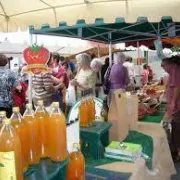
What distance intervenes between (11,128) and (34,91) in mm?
3048

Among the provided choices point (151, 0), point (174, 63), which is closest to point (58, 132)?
point (151, 0)

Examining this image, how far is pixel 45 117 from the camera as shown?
116 cm

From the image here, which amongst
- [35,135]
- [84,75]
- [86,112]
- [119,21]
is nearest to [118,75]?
[84,75]

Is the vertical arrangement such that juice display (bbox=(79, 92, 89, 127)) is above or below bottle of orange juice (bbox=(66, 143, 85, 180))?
above

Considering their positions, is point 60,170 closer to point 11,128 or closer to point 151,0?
point 11,128

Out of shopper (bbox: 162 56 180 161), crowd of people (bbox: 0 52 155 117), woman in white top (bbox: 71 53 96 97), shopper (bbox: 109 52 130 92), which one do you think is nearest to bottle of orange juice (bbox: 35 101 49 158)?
crowd of people (bbox: 0 52 155 117)

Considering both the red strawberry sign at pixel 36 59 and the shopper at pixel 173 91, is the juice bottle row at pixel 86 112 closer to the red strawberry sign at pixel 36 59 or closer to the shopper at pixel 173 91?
the red strawberry sign at pixel 36 59

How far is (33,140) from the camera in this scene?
112cm

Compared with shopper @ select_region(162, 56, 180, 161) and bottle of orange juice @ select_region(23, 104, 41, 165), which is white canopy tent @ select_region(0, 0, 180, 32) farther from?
bottle of orange juice @ select_region(23, 104, 41, 165)

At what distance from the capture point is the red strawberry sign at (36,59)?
2.08 meters

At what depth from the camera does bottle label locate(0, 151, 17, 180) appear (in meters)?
0.90

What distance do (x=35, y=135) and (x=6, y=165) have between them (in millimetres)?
239

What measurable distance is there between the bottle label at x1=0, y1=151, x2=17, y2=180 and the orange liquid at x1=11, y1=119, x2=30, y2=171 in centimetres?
14

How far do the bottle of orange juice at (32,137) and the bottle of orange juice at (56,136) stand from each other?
5 centimetres
